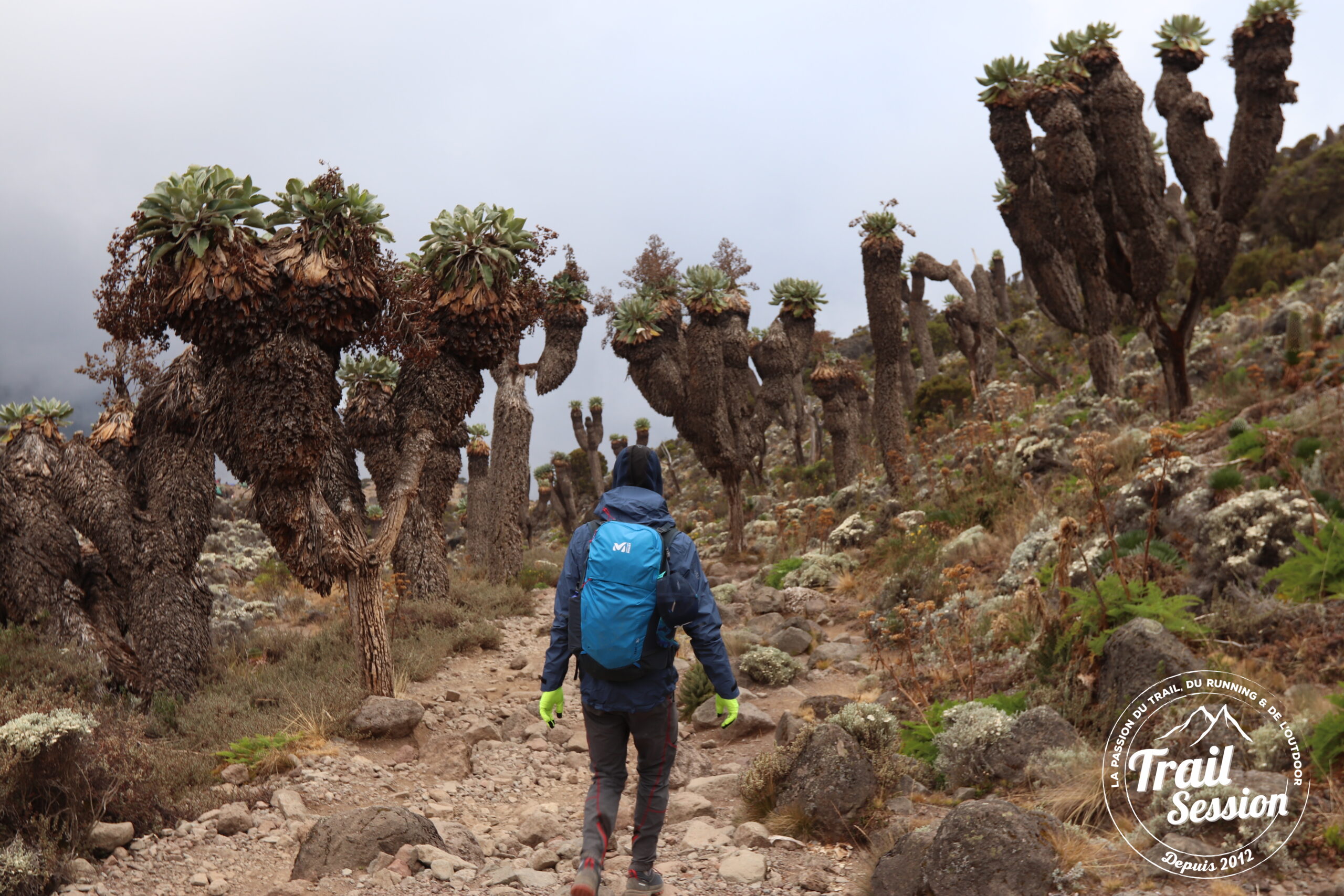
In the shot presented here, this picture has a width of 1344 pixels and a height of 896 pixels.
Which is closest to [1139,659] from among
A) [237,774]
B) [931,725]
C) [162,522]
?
[931,725]

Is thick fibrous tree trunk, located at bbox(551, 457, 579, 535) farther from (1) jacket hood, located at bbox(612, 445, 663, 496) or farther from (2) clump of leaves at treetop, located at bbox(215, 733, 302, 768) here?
(1) jacket hood, located at bbox(612, 445, 663, 496)

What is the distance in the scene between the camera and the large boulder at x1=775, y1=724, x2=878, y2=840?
544cm

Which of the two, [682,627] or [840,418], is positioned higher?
[840,418]

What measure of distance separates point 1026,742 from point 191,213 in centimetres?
935

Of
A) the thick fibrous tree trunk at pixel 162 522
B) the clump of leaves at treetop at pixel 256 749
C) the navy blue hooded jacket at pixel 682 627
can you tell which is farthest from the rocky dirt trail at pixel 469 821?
the thick fibrous tree trunk at pixel 162 522

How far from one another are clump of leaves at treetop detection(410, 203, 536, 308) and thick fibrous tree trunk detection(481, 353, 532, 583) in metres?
7.63

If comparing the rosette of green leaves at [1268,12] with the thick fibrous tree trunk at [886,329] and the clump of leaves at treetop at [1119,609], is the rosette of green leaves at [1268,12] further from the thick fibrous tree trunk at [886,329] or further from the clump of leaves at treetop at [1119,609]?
the clump of leaves at treetop at [1119,609]

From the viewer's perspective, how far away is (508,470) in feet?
59.7

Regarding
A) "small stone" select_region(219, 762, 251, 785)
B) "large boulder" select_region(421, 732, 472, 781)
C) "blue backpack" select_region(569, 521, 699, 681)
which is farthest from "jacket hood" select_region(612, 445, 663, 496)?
"small stone" select_region(219, 762, 251, 785)

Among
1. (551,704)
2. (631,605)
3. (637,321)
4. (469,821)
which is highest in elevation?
(637,321)

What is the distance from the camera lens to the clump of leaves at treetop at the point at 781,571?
1648 cm

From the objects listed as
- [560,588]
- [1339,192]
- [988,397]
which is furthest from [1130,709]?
[1339,192]

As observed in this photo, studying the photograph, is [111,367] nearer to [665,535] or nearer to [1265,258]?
[665,535]

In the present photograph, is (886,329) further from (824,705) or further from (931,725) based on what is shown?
(931,725)
